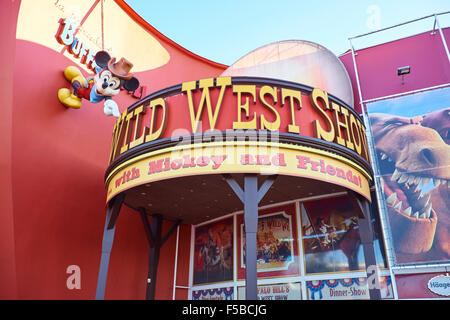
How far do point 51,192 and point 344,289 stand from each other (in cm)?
839

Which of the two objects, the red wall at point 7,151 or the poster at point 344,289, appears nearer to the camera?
the red wall at point 7,151

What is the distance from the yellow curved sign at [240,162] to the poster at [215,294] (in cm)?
533

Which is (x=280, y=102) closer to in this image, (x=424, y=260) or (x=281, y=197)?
(x=281, y=197)

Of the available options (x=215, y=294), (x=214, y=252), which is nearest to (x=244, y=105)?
(x=214, y=252)

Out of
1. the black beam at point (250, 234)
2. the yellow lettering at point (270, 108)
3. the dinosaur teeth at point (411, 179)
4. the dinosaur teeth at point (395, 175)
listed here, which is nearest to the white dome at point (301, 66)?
the dinosaur teeth at point (395, 175)

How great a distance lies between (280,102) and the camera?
764 cm

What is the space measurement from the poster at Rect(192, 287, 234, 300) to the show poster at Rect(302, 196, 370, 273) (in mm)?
2702

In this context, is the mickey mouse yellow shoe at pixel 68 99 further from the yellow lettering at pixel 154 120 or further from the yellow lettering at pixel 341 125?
the yellow lettering at pixel 341 125

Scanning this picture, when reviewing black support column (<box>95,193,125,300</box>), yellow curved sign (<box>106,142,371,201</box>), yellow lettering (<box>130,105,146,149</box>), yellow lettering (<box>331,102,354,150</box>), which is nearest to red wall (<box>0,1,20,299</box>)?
black support column (<box>95,193,125,300</box>)

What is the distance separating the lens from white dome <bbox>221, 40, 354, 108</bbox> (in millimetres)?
11758

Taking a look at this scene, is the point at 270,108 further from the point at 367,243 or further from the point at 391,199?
the point at 391,199

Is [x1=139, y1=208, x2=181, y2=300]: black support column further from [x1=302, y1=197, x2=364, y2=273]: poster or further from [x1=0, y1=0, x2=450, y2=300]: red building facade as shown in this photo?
[x1=302, y1=197, x2=364, y2=273]: poster

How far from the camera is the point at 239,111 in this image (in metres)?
7.35

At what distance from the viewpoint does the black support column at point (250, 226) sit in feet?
19.7
